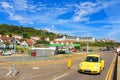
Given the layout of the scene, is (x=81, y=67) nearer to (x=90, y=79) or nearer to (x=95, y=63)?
(x=95, y=63)

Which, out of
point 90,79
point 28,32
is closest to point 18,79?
point 90,79

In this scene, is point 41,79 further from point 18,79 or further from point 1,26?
point 1,26

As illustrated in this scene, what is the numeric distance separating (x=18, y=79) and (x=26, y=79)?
1.79 ft

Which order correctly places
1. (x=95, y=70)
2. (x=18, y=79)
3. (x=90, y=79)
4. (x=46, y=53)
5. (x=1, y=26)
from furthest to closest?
(x=1, y=26) < (x=46, y=53) < (x=95, y=70) < (x=90, y=79) < (x=18, y=79)

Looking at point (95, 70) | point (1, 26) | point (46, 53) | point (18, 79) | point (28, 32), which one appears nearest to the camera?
point (18, 79)

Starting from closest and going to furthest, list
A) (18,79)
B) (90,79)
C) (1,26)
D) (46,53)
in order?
1. (18,79)
2. (90,79)
3. (46,53)
4. (1,26)

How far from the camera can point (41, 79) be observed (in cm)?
1531

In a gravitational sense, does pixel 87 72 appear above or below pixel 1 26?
below

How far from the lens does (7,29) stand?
18125 centimetres

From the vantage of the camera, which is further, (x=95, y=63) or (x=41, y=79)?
(x=95, y=63)

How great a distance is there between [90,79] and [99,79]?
2.35ft

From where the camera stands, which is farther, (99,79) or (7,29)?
(7,29)

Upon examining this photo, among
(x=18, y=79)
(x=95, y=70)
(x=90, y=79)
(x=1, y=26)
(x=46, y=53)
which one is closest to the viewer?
(x=18, y=79)

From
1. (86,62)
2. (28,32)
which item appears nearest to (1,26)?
(28,32)
